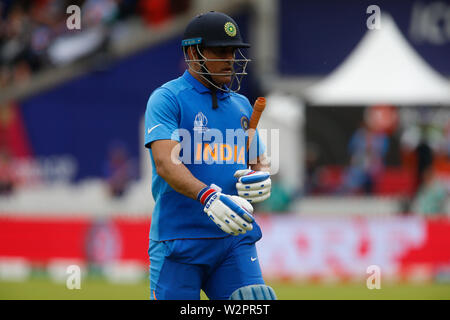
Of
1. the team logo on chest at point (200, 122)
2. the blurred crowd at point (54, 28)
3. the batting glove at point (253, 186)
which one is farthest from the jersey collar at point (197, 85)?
the blurred crowd at point (54, 28)

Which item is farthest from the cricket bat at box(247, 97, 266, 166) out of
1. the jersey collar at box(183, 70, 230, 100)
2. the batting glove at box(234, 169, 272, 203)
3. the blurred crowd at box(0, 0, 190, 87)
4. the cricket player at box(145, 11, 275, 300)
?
the blurred crowd at box(0, 0, 190, 87)

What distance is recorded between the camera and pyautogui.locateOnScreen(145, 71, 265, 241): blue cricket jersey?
4.63m

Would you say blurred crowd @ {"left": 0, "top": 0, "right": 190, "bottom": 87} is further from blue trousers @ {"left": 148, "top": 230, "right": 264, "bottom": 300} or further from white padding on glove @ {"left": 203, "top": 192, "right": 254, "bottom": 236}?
white padding on glove @ {"left": 203, "top": 192, "right": 254, "bottom": 236}

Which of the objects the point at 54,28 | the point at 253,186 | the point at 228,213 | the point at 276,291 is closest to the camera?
the point at 228,213

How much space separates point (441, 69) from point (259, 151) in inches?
544

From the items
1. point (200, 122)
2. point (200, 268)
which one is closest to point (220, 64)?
point (200, 122)

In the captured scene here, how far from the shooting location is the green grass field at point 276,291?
10555mm

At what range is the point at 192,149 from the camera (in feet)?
15.3

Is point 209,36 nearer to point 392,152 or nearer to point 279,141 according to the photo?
point 279,141

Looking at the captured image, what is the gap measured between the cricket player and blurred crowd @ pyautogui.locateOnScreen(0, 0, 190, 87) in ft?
47.0

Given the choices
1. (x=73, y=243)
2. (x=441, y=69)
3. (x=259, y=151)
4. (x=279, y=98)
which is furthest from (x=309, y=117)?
(x=259, y=151)

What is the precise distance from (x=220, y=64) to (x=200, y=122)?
0.36 m

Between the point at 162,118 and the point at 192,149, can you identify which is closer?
the point at 162,118
